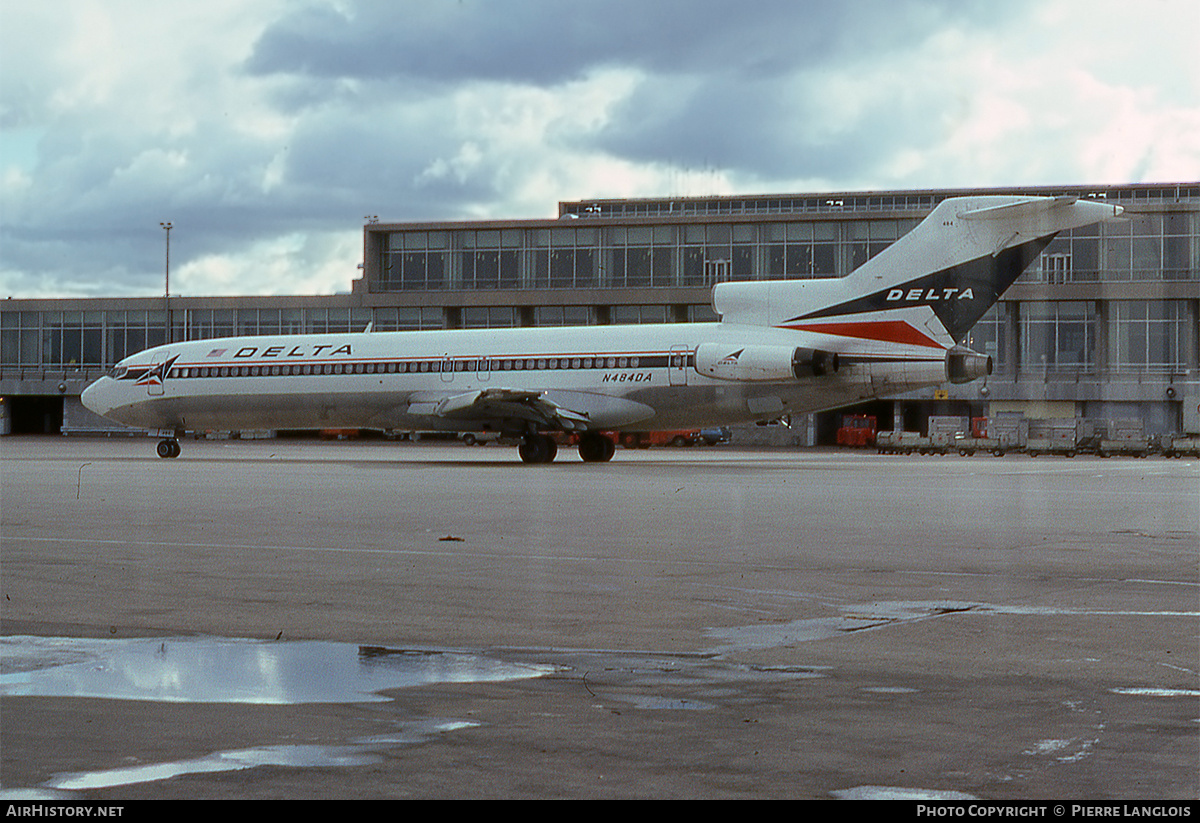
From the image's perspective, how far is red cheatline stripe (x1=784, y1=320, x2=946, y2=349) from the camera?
36.8 m

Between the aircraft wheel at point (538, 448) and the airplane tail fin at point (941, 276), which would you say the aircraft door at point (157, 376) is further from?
the airplane tail fin at point (941, 276)

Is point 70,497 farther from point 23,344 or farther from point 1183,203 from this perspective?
point 23,344

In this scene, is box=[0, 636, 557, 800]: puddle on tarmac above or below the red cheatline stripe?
below

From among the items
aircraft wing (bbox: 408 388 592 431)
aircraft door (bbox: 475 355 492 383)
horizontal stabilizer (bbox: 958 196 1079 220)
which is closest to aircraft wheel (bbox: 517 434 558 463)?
aircraft wing (bbox: 408 388 592 431)

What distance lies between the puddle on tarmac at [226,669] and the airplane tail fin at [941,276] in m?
30.2

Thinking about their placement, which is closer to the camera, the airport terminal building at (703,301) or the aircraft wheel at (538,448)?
the aircraft wheel at (538,448)

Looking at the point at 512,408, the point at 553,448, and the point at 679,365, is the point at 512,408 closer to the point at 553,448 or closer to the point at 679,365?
the point at 553,448

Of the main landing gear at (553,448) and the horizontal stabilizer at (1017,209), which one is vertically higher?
the horizontal stabilizer at (1017,209)

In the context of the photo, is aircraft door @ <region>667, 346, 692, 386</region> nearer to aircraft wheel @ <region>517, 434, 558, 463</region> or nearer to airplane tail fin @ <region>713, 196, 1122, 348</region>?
airplane tail fin @ <region>713, 196, 1122, 348</region>

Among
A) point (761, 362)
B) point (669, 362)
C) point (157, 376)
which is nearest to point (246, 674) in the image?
point (761, 362)

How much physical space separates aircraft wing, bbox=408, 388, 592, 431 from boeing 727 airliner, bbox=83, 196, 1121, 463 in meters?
0.05

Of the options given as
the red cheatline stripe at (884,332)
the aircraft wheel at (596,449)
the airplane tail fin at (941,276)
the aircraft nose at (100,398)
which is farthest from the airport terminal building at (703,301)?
the red cheatline stripe at (884,332)

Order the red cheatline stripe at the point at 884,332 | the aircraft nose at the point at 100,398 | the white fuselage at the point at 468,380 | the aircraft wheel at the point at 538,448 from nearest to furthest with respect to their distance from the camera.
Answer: the red cheatline stripe at the point at 884,332, the white fuselage at the point at 468,380, the aircraft wheel at the point at 538,448, the aircraft nose at the point at 100,398

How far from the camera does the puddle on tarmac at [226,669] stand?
7.20 meters
